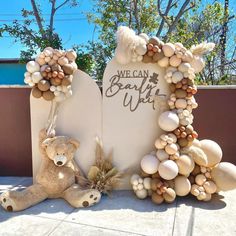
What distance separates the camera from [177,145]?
3.46 metres

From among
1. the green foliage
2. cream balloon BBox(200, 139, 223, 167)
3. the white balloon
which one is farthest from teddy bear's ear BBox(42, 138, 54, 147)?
the green foliage

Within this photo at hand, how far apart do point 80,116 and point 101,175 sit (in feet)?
2.77

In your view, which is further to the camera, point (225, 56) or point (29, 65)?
point (225, 56)

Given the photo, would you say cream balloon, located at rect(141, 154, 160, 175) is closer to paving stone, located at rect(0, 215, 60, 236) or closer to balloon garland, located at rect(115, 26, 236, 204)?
balloon garland, located at rect(115, 26, 236, 204)

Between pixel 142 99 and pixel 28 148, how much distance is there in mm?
2034

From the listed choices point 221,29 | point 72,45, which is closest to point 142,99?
point 72,45

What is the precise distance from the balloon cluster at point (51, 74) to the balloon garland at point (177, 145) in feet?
2.19

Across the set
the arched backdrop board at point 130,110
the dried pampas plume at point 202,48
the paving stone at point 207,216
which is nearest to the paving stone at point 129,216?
the paving stone at point 207,216

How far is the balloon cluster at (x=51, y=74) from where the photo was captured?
3.48 meters

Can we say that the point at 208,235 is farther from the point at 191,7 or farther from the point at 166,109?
the point at 191,7

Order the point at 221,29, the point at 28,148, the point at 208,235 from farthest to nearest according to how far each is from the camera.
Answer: the point at 221,29, the point at 28,148, the point at 208,235

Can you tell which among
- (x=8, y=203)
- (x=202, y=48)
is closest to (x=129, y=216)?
(x=8, y=203)

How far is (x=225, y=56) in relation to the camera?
9133 mm

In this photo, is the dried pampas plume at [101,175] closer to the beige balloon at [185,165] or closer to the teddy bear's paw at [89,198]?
the teddy bear's paw at [89,198]
